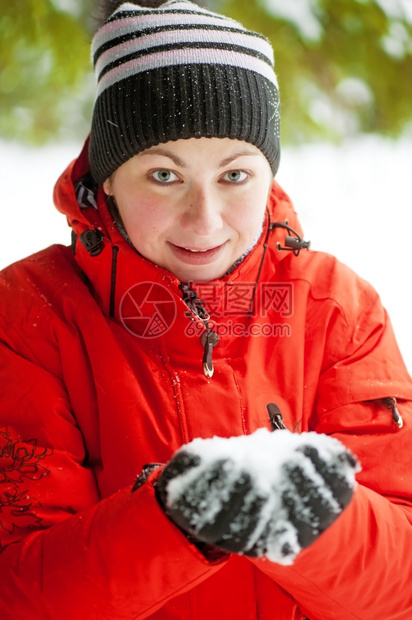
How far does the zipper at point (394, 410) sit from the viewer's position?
4.28 ft

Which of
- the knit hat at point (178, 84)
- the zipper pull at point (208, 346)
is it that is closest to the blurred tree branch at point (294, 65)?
the knit hat at point (178, 84)

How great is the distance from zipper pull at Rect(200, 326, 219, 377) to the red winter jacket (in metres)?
0.02

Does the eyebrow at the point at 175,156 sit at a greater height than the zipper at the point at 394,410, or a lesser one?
greater

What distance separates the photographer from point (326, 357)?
4.66 ft

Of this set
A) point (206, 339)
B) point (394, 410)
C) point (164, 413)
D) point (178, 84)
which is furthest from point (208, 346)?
point (178, 84)

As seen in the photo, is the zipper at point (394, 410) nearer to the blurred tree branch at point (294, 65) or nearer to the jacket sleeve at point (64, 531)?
the jacket sleeve at point (64, 531)

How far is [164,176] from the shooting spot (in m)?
1.28

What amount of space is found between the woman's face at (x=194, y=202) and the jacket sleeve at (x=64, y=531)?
33 cm

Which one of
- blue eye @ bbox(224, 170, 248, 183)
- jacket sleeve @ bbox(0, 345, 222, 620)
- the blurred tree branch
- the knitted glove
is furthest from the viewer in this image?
the blurred tree branch

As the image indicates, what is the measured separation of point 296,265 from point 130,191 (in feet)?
1.31

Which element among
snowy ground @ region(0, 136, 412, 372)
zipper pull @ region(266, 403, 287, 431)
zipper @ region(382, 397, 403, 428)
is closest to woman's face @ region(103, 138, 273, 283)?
zipper pull @ region(266, 403, 287, 431)

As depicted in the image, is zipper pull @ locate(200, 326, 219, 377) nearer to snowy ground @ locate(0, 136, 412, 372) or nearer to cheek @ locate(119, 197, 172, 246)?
cheek @ locate(119, 197, 172, 246)

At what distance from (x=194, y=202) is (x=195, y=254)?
4.0 inches

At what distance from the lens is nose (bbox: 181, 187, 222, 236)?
1.25 m
